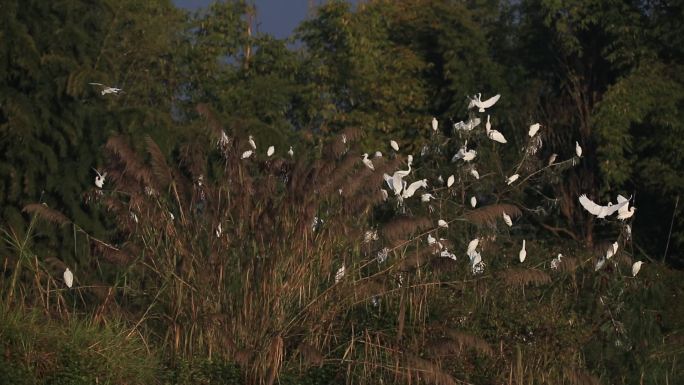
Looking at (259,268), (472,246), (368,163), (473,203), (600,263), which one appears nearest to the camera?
(259,268)

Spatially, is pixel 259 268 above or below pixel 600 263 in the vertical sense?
above

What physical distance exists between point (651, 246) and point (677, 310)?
18968mm

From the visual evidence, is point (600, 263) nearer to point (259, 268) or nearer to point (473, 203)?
point (473, 203)

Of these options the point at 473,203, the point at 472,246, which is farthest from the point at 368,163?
the point at 473,203

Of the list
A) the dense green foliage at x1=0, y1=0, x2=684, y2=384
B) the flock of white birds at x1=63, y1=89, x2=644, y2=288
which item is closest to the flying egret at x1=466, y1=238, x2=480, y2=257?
the flock of white birds at x1=63, y1=89, x2=644, y2=288

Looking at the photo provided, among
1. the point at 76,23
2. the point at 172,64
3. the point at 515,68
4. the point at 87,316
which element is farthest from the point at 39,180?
the point at 172,64

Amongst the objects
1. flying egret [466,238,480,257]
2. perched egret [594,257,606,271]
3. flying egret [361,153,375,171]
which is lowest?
perched egret [594,257,606,271]

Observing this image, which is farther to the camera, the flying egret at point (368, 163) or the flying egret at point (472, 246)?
the flying egret at point (368, 163)

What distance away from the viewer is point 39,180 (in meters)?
13.8

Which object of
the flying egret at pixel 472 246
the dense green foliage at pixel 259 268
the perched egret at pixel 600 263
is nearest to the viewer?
the dense green foliage at pixel 259 268

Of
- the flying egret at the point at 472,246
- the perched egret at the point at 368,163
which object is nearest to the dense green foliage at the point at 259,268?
the perched egret at the point at 368,163

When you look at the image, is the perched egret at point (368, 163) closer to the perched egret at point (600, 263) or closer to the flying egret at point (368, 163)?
the flying egret at point (368, 163)

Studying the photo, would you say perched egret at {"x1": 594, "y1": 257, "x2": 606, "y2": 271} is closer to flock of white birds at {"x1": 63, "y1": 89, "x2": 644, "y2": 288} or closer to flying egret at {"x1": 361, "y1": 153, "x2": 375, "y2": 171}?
flock of white birds at {"x1": 63, "y1": 89, "x2": 644, "y2": 288}

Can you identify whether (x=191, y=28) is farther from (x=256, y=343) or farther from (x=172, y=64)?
(x=256, y=343)
